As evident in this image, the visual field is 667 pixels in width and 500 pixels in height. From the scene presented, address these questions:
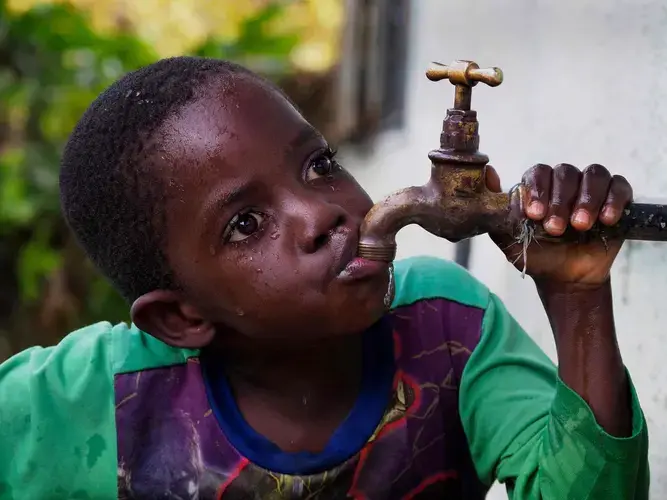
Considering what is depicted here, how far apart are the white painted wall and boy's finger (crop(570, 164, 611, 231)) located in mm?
317

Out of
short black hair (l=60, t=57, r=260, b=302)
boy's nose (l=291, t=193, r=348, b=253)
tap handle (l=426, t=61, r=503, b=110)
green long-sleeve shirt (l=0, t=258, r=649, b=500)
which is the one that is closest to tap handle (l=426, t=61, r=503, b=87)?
tap handle (l=426, t=61, r=503, b=110)

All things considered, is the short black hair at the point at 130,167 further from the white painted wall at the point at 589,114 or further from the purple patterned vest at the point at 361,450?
the white painted wall at the point at 589,114

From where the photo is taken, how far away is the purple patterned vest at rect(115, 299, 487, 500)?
1.26m

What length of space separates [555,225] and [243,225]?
394 millimetres

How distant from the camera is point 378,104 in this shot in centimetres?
372

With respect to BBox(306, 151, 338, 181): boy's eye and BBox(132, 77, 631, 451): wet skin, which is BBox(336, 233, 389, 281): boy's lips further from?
BBox(306, 151, 338, 181): boy's eye

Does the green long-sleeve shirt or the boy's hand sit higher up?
the boy's hand

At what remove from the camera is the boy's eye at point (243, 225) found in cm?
110

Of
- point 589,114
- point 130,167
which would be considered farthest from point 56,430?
point 589,114

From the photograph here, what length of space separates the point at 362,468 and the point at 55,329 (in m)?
2.17

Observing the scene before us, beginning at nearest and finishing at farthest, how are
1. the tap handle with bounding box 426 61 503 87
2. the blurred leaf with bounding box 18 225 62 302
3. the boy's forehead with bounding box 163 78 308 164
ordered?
the tap handle with bounding box 426 61 503 87 < the boy's forehead with bounding box 163 78 308 164 < the blurred leaf with bounding box 18 225 62 302

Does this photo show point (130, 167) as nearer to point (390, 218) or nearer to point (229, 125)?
point (229, 125)

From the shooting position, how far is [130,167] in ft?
3.74

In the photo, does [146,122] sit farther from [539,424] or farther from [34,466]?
[539,424]
